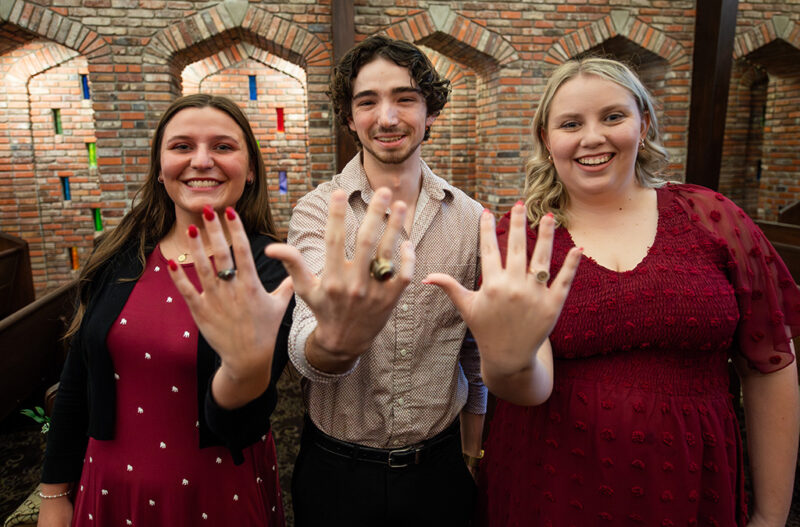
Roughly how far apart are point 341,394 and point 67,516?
812mm

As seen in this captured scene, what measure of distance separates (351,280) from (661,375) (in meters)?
0.80

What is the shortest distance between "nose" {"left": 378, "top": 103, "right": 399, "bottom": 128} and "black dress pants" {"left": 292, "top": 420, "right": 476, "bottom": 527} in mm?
935

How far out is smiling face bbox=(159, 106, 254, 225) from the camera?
1.33 m

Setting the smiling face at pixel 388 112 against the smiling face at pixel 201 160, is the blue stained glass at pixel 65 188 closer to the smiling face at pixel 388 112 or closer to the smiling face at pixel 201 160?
the smiling face at pixel 201 160

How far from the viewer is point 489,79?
5914 millimetres

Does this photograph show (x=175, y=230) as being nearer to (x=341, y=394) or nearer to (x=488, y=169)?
(x=341, y=394)

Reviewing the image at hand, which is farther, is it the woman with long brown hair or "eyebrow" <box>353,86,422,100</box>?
"eyebrow" <box>353,86,422,100</box>

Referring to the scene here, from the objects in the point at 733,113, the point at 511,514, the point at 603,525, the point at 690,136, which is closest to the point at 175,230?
the point at 511,514

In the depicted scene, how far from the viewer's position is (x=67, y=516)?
137 cm

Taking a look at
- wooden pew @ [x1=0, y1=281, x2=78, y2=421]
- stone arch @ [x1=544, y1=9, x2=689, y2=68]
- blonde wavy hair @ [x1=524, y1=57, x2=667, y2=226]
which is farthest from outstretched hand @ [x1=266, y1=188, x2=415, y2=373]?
stone arch @ [x1=544, y1=9, x2=689, y2=68]

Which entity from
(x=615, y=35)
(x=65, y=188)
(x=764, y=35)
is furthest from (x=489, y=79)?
(x=65, y=188)

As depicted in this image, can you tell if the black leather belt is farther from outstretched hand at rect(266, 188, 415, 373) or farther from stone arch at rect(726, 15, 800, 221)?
stone arch at rect(726, 15, 800, 221)

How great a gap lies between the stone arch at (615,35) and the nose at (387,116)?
16.0ft

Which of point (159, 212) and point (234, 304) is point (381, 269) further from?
point (159, 212)
